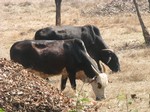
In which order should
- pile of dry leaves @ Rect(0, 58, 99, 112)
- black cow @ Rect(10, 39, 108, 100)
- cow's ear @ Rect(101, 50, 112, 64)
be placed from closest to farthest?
pile of dry leaves @ Rect(0, 58, 99, 112) → black cow @ Rect(10, 39, 108, 100) → cow's ear @ Rect(101, 50, 112, 64)

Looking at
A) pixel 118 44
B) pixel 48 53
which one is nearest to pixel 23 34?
pixel 118 44

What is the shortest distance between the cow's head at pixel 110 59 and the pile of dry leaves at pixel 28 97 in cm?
793

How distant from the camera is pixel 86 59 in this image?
13500 millimetres

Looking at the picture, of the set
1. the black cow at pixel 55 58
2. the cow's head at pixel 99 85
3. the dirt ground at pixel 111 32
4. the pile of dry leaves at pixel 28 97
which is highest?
the pile of dry leaves at pixel 28 97

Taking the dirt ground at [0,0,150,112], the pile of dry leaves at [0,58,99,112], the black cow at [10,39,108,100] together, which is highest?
the pile of dry leaves at [0,58,99,112]

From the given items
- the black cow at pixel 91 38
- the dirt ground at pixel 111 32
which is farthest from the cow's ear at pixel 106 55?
the dirt ground at pixel 111 32

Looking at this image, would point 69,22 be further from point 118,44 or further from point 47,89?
point 47,89

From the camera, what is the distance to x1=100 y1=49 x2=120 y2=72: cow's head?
17.3m

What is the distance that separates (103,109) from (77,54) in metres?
2.85

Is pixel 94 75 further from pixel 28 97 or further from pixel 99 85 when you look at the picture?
pixel 28 97

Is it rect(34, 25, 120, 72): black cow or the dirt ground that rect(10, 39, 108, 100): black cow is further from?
rect(34, 25, 120, 72): black cow

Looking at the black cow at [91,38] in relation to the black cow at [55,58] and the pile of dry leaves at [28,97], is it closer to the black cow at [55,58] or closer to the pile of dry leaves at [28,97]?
the black cow at [55,58]

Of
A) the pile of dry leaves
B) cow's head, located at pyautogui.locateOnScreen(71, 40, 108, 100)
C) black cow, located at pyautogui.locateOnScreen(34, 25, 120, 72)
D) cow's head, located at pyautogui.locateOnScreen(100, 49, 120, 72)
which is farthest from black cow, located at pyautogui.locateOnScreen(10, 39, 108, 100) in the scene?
the pile of dry leaves

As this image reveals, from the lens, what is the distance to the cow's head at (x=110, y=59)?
17.3 metres
